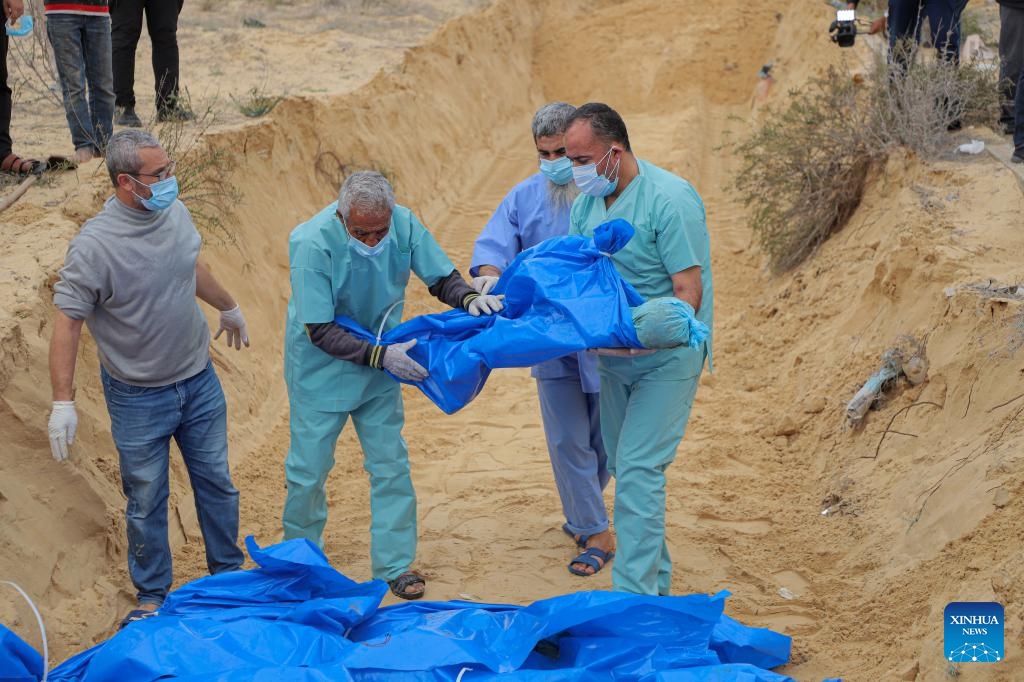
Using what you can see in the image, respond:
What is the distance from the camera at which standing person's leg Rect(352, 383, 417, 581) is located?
464 cm

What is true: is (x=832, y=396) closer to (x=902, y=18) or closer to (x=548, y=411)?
(x=548, y=411)

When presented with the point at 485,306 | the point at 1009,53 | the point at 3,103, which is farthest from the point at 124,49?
the point at 1009,53

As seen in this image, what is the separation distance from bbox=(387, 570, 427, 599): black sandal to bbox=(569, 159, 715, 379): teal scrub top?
138cm

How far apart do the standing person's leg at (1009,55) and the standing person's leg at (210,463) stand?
5547 mm

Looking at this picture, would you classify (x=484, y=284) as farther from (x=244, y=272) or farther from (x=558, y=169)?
(x=244, y=272)

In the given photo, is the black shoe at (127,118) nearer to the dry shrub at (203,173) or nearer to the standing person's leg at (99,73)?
the dry shrub at (203,173)

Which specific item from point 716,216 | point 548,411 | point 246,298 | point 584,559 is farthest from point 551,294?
point 716,216

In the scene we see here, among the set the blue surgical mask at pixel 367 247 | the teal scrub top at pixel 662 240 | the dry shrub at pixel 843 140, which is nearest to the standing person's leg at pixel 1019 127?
the dry shrub at pixel 843 140

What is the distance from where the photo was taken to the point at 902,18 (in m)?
8.45

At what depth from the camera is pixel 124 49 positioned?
25.6 feet

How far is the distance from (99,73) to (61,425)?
3489mm

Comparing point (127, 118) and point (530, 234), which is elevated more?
point (127, 118)

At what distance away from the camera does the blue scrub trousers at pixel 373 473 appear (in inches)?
181

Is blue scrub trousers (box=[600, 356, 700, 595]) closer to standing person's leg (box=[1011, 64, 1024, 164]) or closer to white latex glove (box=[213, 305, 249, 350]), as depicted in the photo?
white latex glove (box=[213, 305, 249, 350])
